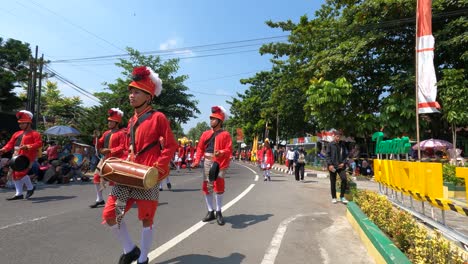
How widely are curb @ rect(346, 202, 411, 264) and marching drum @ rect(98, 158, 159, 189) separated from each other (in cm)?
248

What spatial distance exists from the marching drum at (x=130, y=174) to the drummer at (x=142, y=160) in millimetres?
157

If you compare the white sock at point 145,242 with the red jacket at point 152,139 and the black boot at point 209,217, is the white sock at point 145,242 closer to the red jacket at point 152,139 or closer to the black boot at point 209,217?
the red jacket at point 152,139

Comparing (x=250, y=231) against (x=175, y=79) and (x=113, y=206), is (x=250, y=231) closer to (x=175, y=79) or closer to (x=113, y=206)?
(x=113, y=206)

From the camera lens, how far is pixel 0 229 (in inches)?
232

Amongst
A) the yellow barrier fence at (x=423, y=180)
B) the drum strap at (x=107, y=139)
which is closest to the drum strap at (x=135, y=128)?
the yellow barrier fence at (x=423, y=180)

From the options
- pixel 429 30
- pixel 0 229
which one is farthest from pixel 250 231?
pixel 429 30

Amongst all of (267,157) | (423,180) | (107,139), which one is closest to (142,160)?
(107,139)

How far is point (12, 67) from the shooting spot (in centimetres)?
2552

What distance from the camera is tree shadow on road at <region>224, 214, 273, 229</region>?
6734 mm

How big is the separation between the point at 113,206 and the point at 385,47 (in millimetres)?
19062

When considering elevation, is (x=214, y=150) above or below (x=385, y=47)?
below

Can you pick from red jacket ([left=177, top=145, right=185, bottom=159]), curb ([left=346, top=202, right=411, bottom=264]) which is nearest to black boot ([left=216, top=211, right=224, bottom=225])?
curb ([left=346, top=202, right=411, bottom=264])

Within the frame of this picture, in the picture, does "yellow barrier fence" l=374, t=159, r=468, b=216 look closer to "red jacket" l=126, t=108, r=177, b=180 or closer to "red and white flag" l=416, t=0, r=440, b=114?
Answer: "red and white flag" l=416, t=0, r=440, b=114

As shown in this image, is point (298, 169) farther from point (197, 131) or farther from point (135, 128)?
point (197, 131)
